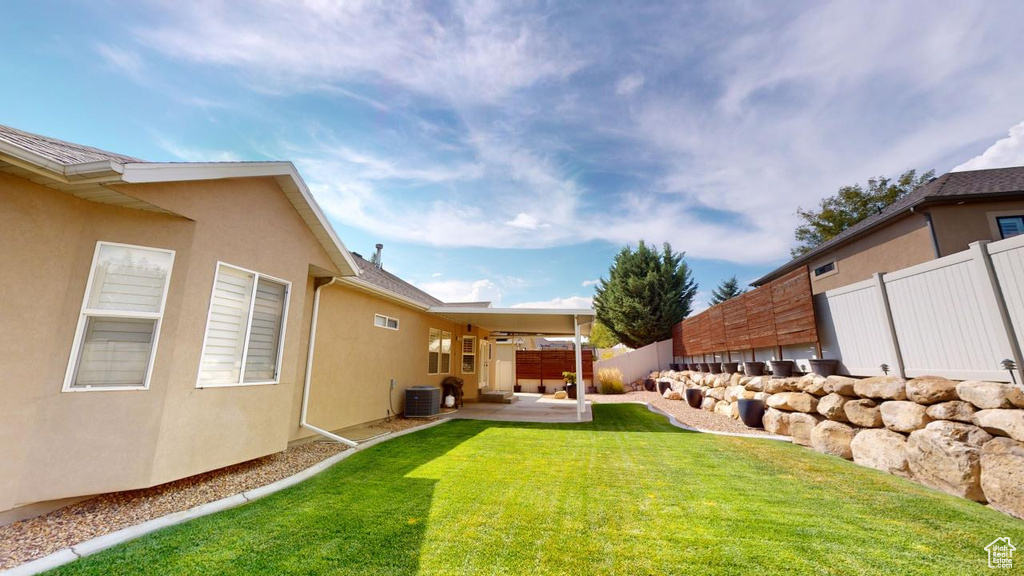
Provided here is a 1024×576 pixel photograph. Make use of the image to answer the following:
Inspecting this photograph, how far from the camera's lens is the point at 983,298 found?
13.8 ft

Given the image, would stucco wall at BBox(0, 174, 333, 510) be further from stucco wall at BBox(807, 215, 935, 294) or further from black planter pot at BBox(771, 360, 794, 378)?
stucco wall at BBox(807, 215, 935, 294)

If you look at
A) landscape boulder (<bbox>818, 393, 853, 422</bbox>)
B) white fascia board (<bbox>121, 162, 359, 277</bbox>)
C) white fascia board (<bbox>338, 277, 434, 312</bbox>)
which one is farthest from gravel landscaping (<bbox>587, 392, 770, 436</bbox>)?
white fascia board (<bbox>121, 162, 359, 277</bbox>)

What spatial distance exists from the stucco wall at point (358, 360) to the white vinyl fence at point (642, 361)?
1192cm

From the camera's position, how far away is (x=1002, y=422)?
11.9 feet

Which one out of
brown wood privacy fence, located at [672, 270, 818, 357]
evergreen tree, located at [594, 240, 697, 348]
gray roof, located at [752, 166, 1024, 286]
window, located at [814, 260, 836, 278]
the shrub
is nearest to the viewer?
brown wood privacy fence, located at [672, 270, 818, 357]

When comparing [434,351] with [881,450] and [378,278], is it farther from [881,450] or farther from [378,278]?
[881,450]

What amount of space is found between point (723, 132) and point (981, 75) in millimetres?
4244

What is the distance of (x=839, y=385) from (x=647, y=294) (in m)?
16.9

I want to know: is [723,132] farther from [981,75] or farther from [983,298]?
[983,298]

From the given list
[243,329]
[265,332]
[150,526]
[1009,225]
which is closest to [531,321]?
[265,332]

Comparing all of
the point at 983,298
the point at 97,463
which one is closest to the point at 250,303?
the point at 97,463

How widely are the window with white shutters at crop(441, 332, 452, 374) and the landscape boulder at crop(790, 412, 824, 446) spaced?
31.4ft

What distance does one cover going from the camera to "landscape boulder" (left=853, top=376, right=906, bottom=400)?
4.87 meters

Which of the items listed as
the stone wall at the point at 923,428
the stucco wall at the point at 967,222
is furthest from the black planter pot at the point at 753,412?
the stucco wall at the point at 967,222
